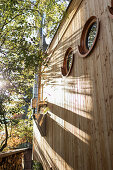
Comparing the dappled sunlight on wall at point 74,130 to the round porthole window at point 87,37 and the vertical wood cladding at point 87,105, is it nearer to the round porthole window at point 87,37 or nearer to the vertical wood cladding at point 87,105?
the vertical wood cladding at point 87,105

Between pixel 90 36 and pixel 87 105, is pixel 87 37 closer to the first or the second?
pixel 90 36

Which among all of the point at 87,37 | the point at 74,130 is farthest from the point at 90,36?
the point at 74,130

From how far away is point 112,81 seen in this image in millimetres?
1942

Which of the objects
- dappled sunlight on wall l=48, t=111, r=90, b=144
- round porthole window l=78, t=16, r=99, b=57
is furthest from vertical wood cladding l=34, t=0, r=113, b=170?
round porthole window l=78, t=16, r=99, b=57

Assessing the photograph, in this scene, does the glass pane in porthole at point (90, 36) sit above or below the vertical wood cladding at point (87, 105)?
above

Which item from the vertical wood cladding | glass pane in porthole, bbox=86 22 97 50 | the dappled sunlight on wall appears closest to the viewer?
the vertical wood cladding

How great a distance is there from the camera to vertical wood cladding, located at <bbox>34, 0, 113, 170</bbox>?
2.00 meters

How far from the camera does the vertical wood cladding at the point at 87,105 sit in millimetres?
1999

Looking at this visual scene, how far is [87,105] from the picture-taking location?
99.0 inches

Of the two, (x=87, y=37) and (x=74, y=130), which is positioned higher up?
(x=87, y=37)

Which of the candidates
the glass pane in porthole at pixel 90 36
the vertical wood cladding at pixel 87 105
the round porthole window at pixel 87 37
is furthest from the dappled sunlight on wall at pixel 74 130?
the glass pane in porthole at pixel 90 36

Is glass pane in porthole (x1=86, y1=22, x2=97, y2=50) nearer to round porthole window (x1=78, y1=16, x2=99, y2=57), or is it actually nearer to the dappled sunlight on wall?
round porthole window (x1=78, y1=16, x2=99, y2=57)

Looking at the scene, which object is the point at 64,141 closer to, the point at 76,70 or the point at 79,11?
the point at 76,70

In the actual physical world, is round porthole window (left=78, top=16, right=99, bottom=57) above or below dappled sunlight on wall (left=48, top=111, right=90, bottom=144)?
above
